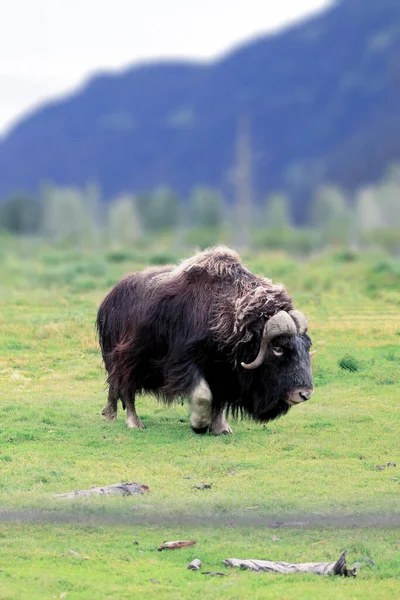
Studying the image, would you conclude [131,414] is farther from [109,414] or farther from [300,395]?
[300,395]

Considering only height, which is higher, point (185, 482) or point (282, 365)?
point (282, 365)

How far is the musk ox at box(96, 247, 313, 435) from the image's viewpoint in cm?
754

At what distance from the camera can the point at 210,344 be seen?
25.5 feet

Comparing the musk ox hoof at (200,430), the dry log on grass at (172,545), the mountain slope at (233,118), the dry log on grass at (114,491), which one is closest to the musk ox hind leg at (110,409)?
the musk ox hoof at (200,430)

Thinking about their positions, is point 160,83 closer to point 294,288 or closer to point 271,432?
point 294,288

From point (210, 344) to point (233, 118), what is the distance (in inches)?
2599

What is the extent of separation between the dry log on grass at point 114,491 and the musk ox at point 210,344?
5.43 feet

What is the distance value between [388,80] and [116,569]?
7542 cm

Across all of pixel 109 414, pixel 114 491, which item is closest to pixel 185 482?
pixel 114 491

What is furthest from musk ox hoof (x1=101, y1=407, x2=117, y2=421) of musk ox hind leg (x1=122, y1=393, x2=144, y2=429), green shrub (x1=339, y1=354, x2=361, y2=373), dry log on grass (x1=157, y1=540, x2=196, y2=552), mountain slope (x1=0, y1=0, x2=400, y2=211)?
mountain slope (x1=0, y1=0, x2=400, y2=211)

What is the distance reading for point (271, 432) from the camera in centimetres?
787

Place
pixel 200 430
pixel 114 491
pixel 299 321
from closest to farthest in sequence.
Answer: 1. pixel 114 491
2. pixel 299 321
3. pixel 200 430

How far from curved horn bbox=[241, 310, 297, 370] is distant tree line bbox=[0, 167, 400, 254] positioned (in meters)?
32.3

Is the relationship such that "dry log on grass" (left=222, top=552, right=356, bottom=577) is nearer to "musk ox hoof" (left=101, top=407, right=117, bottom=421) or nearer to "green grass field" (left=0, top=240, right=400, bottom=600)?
"green grass field" (left=0, top=240, right=400, bottom=600)
